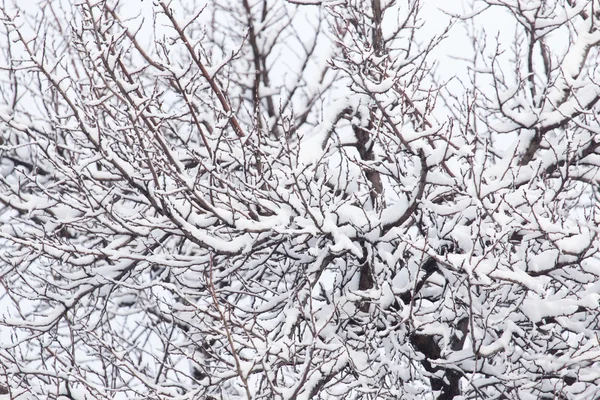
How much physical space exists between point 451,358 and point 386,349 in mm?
528

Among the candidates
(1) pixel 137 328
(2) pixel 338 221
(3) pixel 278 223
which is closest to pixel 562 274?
(2) pixel 338 221

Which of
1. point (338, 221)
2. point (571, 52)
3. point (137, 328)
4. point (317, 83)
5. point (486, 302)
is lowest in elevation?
point (486, 302)

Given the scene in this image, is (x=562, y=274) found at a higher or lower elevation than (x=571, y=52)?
lower

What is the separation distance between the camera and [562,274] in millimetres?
5105

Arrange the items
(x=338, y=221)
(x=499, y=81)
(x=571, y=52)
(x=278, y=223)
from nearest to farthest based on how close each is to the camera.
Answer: (x=278, y=223), (x=338, y=221), (x=571, y=52), (x=499, y=81)

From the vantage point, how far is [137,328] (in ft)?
→ 25.6

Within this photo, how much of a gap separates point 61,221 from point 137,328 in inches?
124

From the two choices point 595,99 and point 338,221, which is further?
point 595,99

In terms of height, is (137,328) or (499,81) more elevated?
(499,81)

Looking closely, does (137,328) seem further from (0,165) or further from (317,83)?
(317,83)

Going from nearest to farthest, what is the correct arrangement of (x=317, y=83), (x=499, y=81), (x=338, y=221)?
1. (x=338, y=221)
2. (x=499, y=81)
3. (x=317, y=83)

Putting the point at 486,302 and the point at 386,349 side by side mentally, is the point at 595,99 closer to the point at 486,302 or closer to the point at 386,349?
the point at 486,302

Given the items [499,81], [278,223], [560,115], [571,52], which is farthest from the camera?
[499,81]

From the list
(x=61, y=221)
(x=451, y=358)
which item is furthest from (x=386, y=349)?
(x=61, y=221)
